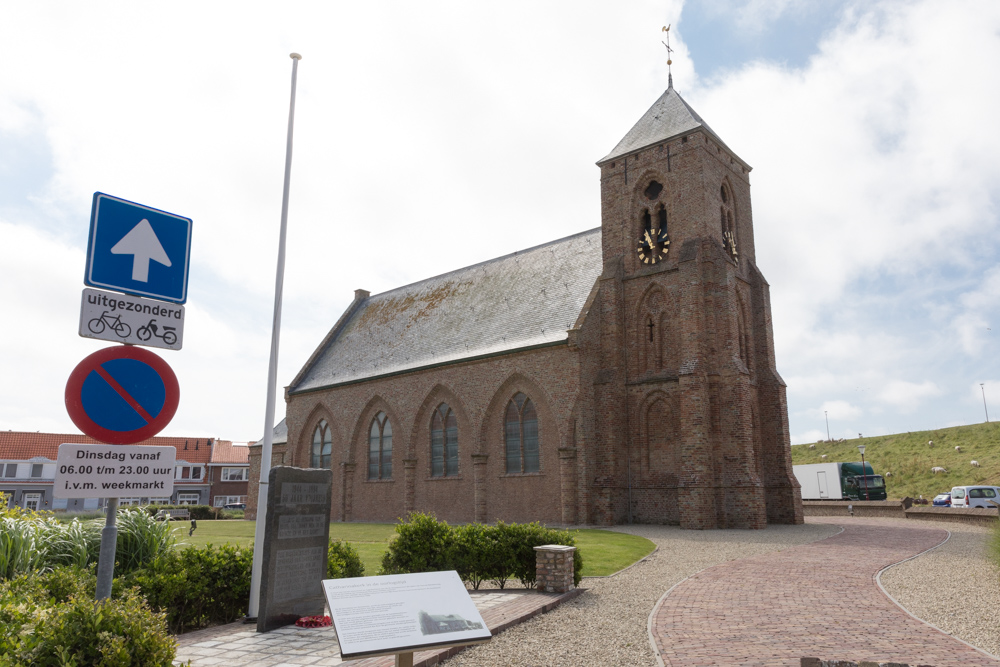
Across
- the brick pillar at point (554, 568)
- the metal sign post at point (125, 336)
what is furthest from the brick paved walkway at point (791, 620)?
the metal sign post at point (125, 336)

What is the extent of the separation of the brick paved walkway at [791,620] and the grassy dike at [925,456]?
40.9 metres

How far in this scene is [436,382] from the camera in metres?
31.9

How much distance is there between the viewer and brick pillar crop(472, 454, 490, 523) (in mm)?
28641

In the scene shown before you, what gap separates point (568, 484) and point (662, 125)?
636 inches

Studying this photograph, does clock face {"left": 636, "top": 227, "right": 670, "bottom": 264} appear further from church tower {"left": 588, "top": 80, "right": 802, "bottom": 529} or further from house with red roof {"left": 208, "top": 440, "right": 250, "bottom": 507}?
house with red roof {"left": 208, "top": 440, "right": 250, "bottom": 507}

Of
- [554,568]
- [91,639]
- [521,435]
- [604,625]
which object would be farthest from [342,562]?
[521,435]

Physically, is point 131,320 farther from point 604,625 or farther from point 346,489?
point 346,489

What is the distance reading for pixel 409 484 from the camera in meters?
32.2

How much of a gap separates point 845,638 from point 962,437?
6226 cm

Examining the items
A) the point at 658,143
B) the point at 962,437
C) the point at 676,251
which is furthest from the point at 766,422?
the point at 962,437

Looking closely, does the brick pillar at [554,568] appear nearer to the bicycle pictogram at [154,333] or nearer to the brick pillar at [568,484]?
the bicycle pictogram at [154,333]

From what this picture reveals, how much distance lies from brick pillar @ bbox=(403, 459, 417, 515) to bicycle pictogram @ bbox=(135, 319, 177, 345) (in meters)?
28.5

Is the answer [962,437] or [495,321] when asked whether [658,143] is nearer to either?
[495,321]

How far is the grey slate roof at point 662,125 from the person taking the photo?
27.8 metres
